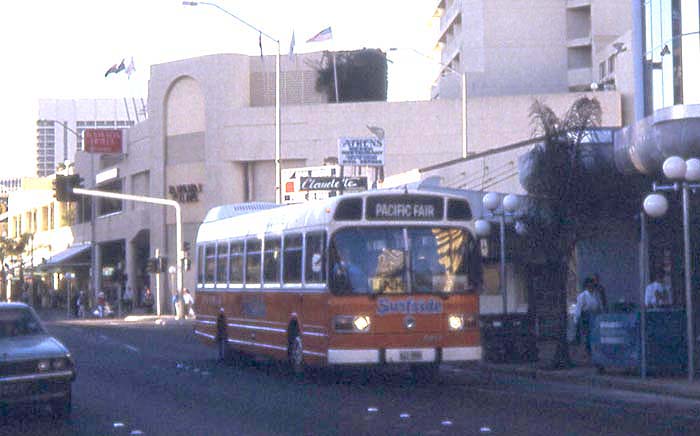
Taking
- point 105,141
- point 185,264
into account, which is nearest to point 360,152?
point 185,264

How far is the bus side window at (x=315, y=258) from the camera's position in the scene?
Answer: 1962cm

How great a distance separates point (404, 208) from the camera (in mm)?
19641

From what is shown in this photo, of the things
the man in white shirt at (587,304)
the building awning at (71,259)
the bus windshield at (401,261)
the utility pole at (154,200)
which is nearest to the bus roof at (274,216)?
the bus windshield at (401,261)

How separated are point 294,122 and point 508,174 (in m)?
27.6

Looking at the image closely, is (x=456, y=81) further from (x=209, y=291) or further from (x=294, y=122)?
(x=209, y=291)

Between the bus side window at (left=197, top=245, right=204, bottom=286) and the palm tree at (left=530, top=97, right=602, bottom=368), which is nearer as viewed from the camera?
A: the palm tree at (left=530, top=97, right=602, bottom=368)

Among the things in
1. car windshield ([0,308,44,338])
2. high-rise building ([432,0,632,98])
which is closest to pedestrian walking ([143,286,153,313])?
high-rise building ([432,0,632,98])

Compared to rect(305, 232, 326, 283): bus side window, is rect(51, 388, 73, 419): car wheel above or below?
below

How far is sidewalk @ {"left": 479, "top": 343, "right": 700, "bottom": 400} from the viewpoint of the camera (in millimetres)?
17953

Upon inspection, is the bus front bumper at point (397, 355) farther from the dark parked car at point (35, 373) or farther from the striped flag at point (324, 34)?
A: the striped flag at point (324, 34)

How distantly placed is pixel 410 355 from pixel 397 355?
0.23 m

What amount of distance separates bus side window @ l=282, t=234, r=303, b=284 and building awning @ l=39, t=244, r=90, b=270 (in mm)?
63853

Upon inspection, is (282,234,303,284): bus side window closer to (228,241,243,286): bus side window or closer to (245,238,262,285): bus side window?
(245,238,262,285): bus side window

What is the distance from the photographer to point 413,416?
15.6m
